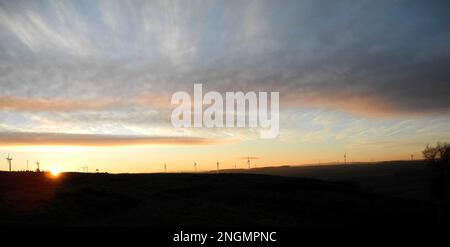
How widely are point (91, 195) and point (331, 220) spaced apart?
39.3 metres

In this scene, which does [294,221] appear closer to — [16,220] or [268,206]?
[268,206]

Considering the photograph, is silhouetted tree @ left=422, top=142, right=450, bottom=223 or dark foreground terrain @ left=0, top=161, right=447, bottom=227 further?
silhouetted tree @ left=422, top=142, right=450, bottom=223

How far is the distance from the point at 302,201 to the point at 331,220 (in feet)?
49.8

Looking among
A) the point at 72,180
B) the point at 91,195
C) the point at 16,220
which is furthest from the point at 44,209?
the point at 72,180

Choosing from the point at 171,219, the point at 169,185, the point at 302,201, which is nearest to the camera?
the point at 171,219

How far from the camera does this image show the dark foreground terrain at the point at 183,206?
48.2m

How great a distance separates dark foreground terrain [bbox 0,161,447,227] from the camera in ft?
158

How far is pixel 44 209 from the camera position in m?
49.6

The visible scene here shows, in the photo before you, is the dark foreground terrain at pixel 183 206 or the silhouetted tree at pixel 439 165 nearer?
the dark foreground terrain at pixel 183 206

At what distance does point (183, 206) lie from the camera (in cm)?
6047
